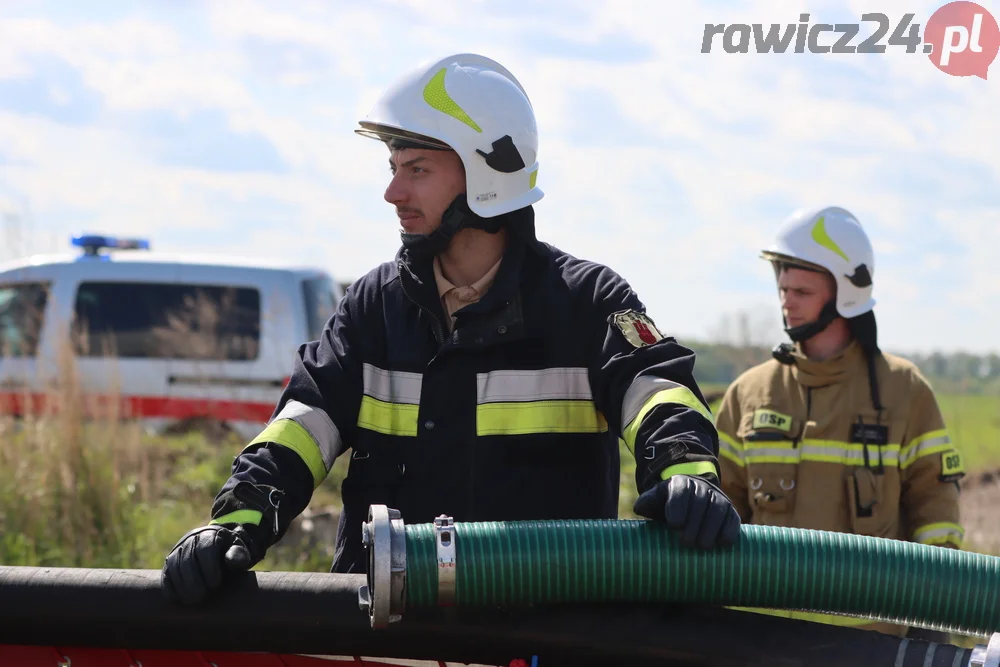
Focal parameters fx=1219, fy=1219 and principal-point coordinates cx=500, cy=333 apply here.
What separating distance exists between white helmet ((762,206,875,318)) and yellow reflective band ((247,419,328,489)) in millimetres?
2708

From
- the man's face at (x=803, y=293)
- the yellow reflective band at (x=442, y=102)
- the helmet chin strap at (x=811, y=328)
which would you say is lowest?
the helmet chin strap at (x=811, y=328)

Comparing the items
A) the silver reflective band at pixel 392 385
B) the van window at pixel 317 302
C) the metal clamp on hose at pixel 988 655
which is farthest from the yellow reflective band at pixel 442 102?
the van window at pixel 317 302

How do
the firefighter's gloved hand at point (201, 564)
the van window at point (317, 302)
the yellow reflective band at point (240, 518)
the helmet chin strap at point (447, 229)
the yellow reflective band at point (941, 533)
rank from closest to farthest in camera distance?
the firefighter's gloved hand at point (201, 564)
the yellow reflective band at point (240, 518)
the helmet chin strap at point (447, 229)
the yellow reflective band at point (941, 533)
the van window at point (317, 302)

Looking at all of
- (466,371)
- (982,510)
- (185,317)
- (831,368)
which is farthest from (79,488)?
(982,510)

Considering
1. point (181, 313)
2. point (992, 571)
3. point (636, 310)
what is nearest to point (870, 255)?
point (636, 310)

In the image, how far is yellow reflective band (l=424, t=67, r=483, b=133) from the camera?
325 cm

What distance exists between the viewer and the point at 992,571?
2.48m

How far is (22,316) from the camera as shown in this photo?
9.13 m

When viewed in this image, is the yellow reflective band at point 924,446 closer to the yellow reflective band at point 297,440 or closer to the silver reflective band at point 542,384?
the silver reflective band at point 542,384

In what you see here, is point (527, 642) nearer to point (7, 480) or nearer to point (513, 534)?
point (513, 534)

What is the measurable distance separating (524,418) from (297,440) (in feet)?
1.81

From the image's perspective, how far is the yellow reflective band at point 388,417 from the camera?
3.05 m

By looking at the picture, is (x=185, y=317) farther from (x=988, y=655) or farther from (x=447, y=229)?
(x=988, y=655)

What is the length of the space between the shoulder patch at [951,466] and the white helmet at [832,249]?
744mm
